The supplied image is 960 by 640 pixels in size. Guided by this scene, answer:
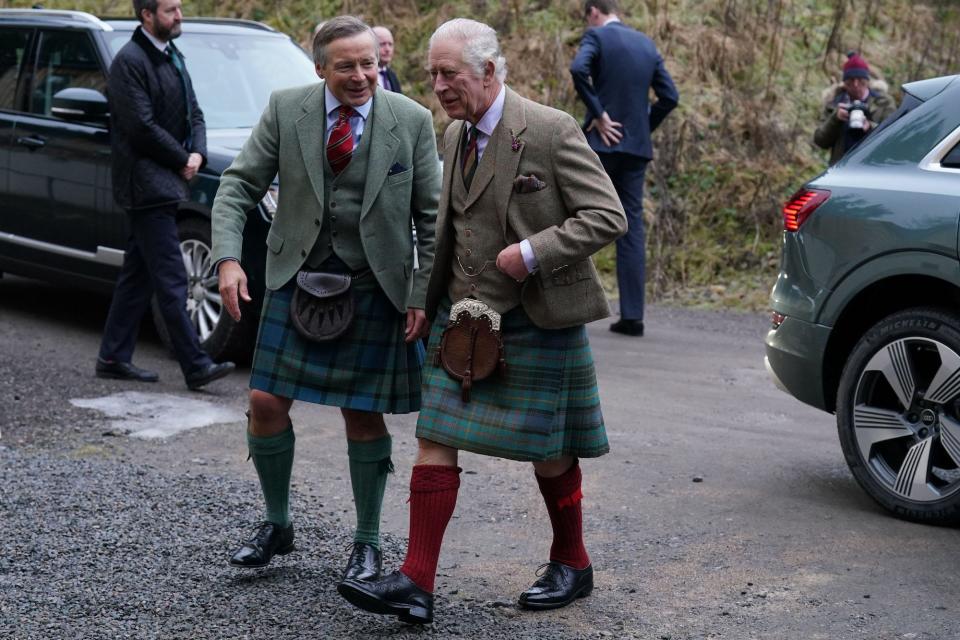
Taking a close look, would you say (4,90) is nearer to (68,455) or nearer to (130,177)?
(130,177)

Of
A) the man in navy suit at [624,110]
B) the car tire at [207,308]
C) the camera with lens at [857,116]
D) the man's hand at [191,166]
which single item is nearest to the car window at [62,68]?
the car tire at [207,308]

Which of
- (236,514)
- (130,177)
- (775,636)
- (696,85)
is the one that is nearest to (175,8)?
(130,177)

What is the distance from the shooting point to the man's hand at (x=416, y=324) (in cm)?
448

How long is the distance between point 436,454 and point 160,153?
3.98 metres

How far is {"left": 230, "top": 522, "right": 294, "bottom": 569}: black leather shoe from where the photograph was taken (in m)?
4.62

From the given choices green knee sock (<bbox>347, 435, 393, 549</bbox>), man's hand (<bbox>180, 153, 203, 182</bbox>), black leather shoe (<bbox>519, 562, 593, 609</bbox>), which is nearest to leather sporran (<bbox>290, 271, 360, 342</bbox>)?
green knee sock (<bbox>347, 435, 393, 549</bbox>)

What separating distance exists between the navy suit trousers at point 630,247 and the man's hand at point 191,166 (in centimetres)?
333

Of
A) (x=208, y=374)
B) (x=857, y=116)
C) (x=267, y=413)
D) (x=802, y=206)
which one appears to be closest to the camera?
(x=267, y=413)

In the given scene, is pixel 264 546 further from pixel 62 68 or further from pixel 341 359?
pixel 62 68

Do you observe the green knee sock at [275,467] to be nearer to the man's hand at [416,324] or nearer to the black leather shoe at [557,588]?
the man's hand at [416,324]

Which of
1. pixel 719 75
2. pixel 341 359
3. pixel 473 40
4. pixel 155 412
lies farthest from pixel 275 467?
pixel 719 75

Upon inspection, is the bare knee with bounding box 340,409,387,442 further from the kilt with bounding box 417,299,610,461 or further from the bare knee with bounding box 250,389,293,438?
the kilt with bounding box 417,299,610,461

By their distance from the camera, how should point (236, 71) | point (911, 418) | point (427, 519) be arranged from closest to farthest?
point (427, 519), point (911, 418), point (236, 71)

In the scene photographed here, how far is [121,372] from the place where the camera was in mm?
8117
